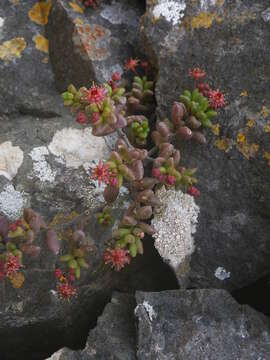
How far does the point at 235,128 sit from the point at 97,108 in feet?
2.91

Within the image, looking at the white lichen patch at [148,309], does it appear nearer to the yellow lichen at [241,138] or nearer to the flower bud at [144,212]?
the flower bud at [144,212]

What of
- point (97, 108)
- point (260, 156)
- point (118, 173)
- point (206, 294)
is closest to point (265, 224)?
point (260, 156)

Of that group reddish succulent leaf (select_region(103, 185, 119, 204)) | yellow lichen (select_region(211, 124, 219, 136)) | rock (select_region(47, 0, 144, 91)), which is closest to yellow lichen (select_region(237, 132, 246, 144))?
yellow lichen (select_region(211, 124, 219, 136))

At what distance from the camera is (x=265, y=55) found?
10.0 ft

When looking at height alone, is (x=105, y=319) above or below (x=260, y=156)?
below

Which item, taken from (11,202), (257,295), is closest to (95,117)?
(11,202)

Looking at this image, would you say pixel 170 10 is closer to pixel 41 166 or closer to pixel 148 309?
pixel 41 166

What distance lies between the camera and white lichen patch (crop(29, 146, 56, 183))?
120 inches

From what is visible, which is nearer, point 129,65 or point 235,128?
point 235,128

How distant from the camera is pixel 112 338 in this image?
8.80ft

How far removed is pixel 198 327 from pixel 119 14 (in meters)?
2.22

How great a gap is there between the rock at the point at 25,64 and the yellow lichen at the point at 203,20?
101cm

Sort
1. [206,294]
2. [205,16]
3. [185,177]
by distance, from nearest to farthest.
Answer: [206,294] < [185,177] < [205,16]

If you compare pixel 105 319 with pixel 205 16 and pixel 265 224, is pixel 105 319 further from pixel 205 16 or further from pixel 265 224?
pixel 205 16
